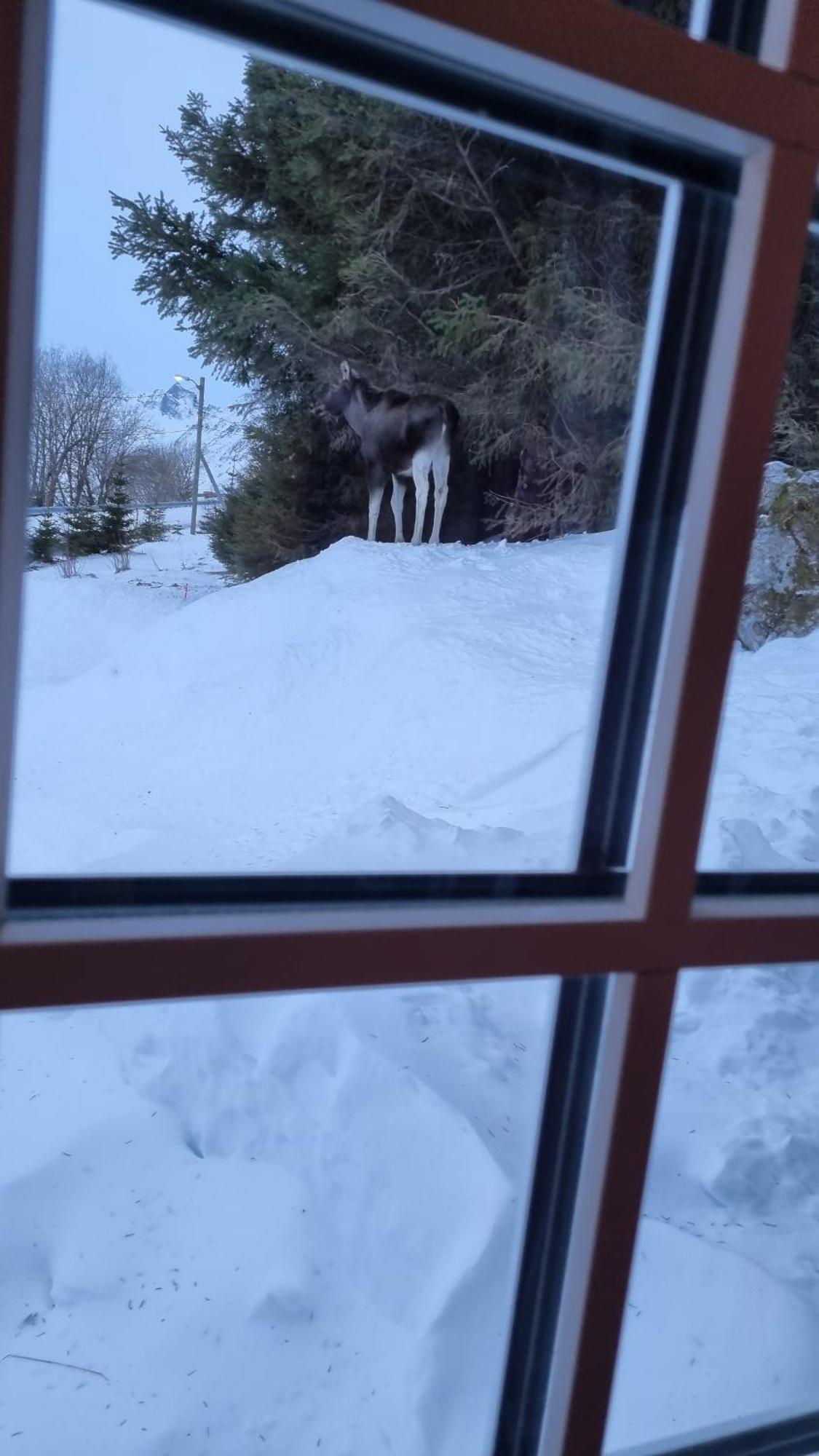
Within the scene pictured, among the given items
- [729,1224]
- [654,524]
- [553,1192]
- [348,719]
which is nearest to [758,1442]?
[729,1224]

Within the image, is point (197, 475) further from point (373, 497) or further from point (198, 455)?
point (373, 497)

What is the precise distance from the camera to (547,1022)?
3.35 ft

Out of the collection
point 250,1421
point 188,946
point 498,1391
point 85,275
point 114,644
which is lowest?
point 250,1421

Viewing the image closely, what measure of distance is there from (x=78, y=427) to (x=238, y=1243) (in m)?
1.00

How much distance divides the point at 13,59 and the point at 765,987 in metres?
1.82

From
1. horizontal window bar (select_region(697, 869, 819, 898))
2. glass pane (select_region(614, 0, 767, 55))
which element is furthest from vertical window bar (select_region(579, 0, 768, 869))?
horizontal window bar (select_region(697, 869, 819, 898))

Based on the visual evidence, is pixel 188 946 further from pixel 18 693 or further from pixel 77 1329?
pixel 77 1329

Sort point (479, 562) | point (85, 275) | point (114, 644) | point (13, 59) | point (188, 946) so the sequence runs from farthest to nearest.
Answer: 1. point (479, 562)
2. point (114, 644)
3. point (85, 275)
4. point (188, 946)
5. point (13, 59)

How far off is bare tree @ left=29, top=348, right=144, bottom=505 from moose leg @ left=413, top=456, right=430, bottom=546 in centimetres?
44

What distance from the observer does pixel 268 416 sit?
1211 mm

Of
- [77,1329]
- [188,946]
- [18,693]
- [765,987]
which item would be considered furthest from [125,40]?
[765,987]

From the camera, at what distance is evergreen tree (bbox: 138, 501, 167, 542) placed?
1.11 m

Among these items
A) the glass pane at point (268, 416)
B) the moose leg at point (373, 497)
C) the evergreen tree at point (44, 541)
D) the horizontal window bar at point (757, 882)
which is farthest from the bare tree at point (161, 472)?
the horizontal window bar at point (757, 882)

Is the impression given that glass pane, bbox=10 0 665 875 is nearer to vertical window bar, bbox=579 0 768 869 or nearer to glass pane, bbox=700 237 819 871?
vertical window bar, bbox=579 0 768 869
